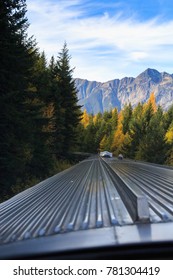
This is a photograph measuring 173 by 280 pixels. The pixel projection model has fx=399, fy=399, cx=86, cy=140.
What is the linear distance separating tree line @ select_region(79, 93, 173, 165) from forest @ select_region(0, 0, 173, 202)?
0.18 metres

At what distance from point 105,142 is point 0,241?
92826 mm

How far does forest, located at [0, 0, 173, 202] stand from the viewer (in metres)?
23.8

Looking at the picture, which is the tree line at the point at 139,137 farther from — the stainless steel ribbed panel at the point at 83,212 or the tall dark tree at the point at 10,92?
the stainless steel ribbed panel at the point at 83,212

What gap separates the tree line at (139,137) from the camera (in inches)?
2547

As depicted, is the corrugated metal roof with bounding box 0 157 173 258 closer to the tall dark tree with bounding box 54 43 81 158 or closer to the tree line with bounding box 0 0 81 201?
the tree line with bounding box 0 0 81 201

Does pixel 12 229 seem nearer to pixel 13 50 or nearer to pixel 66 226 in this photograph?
pixel 66 226

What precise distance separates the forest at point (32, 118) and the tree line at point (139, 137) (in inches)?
7.2

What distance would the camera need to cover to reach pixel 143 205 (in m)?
5.30

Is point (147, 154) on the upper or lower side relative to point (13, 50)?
lower

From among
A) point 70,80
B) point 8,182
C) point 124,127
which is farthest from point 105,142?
point 8,182

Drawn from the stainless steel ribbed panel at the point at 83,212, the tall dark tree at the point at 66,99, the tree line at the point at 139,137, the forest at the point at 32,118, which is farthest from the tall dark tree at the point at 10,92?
the tree line at the point at 139,137

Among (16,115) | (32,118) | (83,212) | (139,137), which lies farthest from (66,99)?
(83,212)

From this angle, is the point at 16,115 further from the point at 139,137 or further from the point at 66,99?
the point at 139,137
